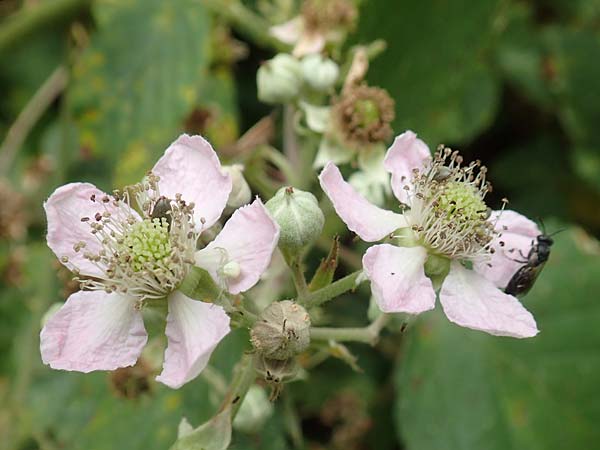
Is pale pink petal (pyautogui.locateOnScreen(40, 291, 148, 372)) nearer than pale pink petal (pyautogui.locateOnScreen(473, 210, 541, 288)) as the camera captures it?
Yes

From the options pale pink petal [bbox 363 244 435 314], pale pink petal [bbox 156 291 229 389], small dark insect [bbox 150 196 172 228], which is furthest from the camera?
small dark insect [bbox 150 196 172 228]

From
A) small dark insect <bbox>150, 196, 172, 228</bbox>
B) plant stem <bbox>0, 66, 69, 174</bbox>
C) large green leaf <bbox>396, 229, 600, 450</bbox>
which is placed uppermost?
small dark insect <bbox>150, 196, 172, 228</bbox>

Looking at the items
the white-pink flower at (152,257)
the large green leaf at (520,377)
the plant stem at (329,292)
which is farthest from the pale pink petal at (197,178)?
the large green leaf at (520,377)

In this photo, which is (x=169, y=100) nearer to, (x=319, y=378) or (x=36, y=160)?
(x=36, y=160)

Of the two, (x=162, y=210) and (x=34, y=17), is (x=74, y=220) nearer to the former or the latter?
(x=162, y=210)

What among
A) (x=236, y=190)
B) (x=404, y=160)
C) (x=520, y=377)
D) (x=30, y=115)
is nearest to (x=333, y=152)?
(x=404, y=160)

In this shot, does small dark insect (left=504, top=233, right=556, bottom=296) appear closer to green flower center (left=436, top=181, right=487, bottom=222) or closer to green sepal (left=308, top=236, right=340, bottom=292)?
green flower center (left=436, top=181, right=487, bottom=222)

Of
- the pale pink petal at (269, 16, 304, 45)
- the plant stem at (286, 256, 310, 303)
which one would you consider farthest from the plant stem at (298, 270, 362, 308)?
Result: the pale pink petal at (269, 16, 304, 45)
